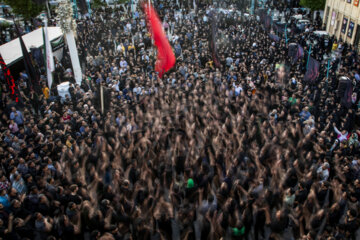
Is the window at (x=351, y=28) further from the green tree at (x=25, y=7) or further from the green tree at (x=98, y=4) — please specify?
the green tree at (x=25, y=7)

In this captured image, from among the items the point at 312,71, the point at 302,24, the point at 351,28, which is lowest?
the point at 302,24

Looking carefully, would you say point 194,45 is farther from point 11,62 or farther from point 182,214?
point 182,214

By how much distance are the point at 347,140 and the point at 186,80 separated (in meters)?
6.75

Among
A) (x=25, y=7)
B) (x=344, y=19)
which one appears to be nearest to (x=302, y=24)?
(x=344, y=19)

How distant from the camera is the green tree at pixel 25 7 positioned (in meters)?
28.4

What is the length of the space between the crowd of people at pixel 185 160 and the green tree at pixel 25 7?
1713 cm

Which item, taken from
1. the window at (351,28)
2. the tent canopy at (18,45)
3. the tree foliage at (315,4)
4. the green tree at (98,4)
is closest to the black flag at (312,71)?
the window at (351,28)

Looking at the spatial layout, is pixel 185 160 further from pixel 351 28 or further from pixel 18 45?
pixel 351 28

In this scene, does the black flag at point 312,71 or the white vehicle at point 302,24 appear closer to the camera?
the black flag at point 312,71

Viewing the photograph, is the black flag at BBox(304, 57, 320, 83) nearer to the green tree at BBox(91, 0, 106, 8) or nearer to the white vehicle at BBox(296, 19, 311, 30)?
the white vehicle at BBox(296, 19, 311, 30)

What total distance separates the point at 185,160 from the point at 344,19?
2207 cm

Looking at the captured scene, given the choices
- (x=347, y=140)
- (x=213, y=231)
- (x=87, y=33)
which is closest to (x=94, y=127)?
(x=213, y=231)

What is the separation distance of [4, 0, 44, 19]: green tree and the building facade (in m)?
25.5

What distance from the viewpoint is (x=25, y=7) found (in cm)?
2880
